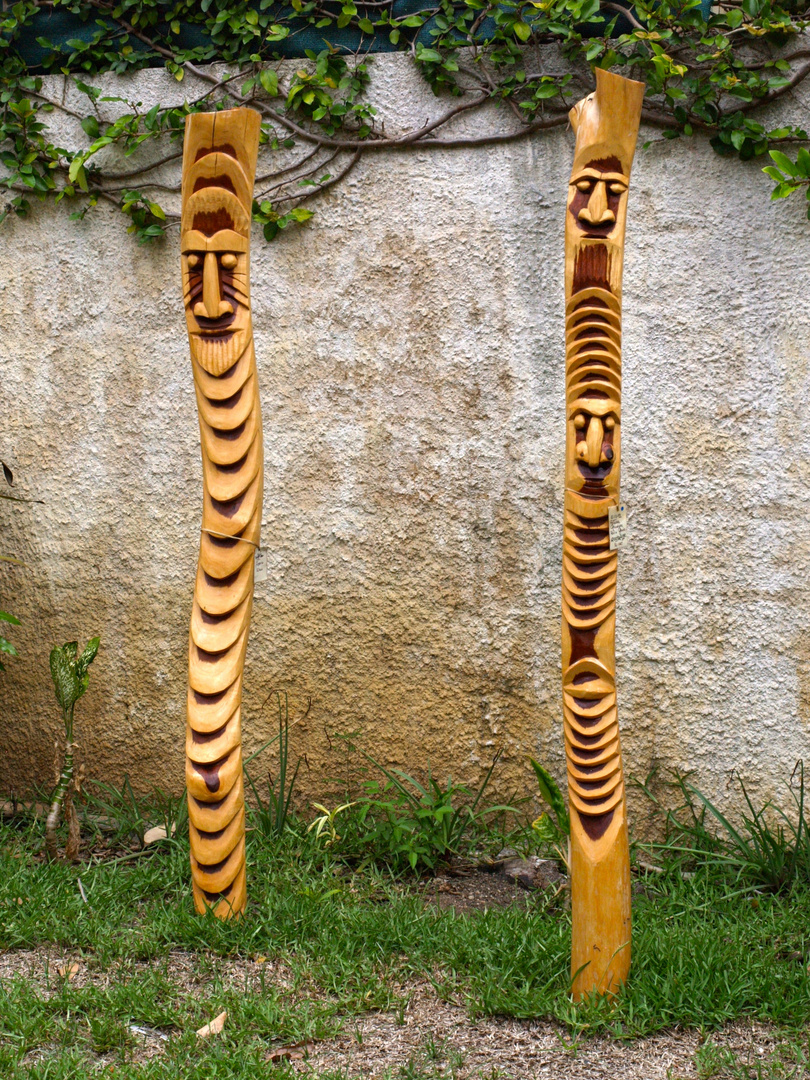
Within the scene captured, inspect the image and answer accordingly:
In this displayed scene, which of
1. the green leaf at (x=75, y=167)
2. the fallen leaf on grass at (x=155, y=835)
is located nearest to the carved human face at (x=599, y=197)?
the green leaf at (x=75, y=167)

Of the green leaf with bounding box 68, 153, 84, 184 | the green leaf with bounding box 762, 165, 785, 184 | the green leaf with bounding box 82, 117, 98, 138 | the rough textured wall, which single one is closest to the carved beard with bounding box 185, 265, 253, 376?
the rough textured wall

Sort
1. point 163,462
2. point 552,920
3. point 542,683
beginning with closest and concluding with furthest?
point 552,920
point 542,683
point 163,462

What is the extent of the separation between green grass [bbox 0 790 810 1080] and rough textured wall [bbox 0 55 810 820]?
0.61 m

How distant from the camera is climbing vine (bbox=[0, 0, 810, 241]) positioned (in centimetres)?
301

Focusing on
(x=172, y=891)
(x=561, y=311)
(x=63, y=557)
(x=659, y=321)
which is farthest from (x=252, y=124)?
(x=172, y=891)

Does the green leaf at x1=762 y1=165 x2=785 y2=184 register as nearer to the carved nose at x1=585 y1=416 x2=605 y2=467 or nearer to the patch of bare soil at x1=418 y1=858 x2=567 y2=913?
the carved nose at x1=585 y1=416 x2=605 y2=467

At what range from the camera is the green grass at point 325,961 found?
2088mm

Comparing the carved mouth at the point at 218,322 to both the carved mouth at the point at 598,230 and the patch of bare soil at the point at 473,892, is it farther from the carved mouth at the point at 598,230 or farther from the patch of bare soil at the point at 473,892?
the patch of bare soil at the point at 473,892

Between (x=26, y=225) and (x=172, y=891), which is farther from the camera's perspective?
(x=26, y=225)

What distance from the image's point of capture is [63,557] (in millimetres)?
3580

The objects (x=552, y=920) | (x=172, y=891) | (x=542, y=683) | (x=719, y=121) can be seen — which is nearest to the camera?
(x=552, y=920)

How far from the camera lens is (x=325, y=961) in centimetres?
239

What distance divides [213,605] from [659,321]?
1.76 metres

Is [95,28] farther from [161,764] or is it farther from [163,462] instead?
[161,764]
